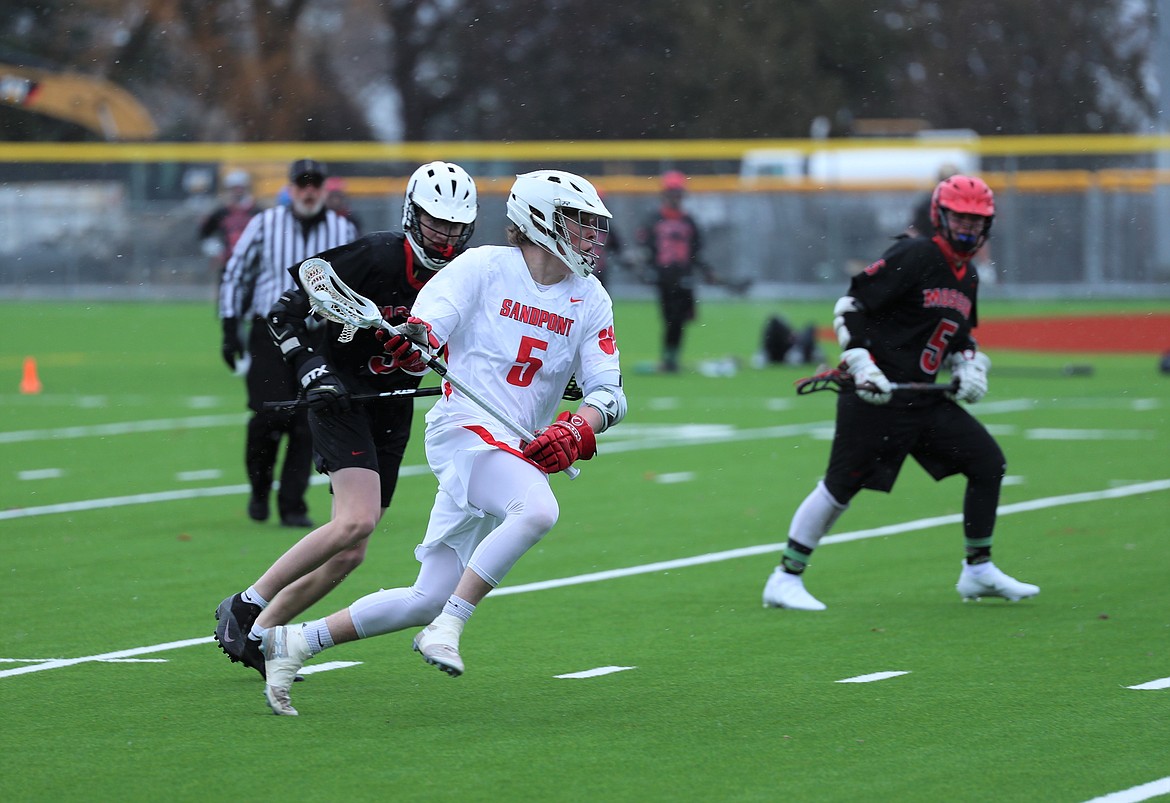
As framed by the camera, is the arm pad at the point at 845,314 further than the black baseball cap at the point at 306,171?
No

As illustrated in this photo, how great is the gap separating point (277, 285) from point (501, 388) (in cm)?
472

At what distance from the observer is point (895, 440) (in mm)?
8391

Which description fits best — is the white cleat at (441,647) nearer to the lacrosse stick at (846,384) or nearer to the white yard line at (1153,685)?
the white yard line at (1153,685)

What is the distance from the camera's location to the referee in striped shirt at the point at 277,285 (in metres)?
10.6

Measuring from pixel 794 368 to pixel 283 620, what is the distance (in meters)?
15.7

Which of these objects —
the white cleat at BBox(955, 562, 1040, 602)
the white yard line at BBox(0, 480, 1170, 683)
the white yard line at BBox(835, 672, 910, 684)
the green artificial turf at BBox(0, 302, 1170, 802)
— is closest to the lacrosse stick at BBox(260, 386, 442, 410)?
the green artificial turf at BBox(0, 302, 1170, 802)

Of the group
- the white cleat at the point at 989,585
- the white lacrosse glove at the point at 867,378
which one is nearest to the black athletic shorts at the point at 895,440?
the white lacrosse glove at the point at 867,378

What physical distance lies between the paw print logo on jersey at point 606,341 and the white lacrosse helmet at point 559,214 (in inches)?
8.6

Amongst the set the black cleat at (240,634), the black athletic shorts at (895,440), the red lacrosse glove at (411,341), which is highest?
the red lacrosse glove at (411,341)

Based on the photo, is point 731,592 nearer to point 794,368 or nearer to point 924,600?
point 924,600

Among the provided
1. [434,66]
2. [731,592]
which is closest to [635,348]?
[731,592]

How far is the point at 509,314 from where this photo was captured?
20.6ft

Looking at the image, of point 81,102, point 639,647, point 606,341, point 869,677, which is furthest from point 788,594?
point 81,102

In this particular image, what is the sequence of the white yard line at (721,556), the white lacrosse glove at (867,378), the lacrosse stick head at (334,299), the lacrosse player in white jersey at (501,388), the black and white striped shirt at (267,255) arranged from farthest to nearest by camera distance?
the black and white striped shirt at (267,255) < the white lacrosse glove at (867,378) < the white yard line at (721,556) < the lacrosse stick head at (334,299) < the lacrosse player in white jersey at (501,388)
